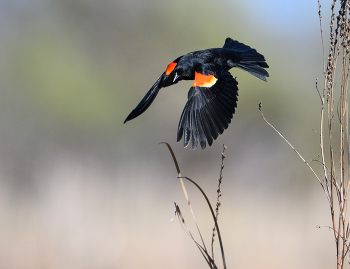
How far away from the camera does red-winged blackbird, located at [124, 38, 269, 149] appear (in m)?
1.20

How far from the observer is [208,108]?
50.5 inches

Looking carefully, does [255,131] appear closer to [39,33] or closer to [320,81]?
[320,81]

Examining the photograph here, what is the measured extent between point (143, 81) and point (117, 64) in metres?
0.56

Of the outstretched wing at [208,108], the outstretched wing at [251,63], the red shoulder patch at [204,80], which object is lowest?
the outstretched wing at [208,108]

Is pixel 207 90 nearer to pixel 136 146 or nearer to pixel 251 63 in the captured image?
pixel 251 63

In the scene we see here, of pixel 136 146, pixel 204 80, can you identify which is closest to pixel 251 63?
pixel 204 80

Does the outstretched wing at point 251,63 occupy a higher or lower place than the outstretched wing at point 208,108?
higher

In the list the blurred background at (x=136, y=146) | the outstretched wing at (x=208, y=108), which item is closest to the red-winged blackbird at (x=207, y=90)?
the outstretched wing at (x=208, y=108)

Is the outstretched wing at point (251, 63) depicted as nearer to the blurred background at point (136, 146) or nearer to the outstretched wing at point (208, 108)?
the outstretched wing at point (208, 108)

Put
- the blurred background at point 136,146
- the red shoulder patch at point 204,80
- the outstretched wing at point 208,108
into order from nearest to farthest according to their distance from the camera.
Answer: the outstretched wing at point 208,108 → the red shoulder patch at point 204,80 → the blurred background at point 136,146

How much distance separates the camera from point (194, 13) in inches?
201

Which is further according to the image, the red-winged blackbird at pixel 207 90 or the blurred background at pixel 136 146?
the blurred background at pixel 136 146

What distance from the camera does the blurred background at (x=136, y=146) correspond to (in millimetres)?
3428

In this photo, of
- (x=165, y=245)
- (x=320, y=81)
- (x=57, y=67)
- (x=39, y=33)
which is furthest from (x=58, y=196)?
(x=320, y=81)
